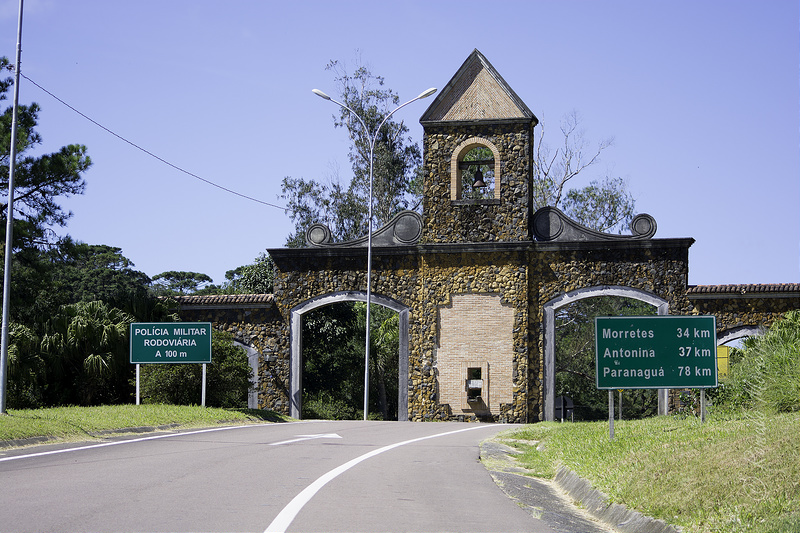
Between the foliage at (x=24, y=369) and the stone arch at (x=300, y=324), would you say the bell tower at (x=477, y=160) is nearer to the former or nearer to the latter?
the stone arch at (x=300, y=324)

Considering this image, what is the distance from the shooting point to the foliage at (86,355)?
2786 cm

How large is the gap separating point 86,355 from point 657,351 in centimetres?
1998

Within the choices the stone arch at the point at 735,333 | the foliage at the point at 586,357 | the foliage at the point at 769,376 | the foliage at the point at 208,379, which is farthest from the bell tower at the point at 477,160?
the foliage at the point at 586,357

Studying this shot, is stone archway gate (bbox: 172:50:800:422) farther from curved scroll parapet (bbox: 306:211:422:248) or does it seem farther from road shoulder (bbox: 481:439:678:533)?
road shoulder (bbox: 481:439:678:533)

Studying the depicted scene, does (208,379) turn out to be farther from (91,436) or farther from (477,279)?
(477,279)

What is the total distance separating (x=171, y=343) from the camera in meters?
24.9

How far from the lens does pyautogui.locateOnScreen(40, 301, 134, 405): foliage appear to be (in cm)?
2786

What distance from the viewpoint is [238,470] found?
12.1 m

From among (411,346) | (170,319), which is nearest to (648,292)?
(411,346)

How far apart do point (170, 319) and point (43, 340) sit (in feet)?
17.1

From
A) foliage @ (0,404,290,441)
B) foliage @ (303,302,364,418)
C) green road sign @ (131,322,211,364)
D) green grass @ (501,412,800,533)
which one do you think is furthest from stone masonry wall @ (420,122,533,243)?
green grass @ (501,412,800,533)

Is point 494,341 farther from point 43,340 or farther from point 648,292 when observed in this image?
point 43,340

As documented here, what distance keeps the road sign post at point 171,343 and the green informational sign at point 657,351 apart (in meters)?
13.8

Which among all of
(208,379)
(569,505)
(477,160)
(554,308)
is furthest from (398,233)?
(569,505)
